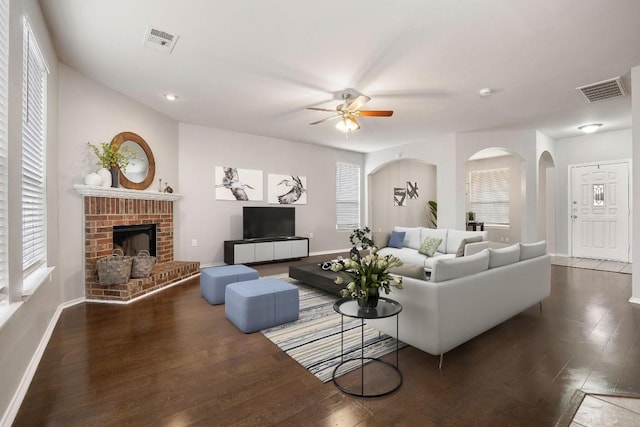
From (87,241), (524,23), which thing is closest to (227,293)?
(87,241)

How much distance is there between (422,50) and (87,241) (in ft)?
14.7

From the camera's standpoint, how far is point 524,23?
2652 mm

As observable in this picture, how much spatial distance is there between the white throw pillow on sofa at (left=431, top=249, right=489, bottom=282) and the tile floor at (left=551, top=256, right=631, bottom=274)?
4.89 metres

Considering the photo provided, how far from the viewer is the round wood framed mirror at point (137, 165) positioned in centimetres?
438

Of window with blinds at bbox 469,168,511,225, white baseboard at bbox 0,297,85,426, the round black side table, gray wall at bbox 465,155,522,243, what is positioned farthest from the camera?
window with blinds at bbox 469,168,511,225

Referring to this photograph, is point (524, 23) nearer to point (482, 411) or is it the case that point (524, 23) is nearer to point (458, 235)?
point (482, 411)

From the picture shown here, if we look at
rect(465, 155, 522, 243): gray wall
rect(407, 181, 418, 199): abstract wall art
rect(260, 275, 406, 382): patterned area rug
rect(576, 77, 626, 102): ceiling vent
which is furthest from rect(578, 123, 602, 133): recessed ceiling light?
rect(260, 275, 406, 382): patterned area rug

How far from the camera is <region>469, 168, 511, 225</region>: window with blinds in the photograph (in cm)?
829

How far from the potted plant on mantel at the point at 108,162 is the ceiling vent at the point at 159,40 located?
1615 millimetres

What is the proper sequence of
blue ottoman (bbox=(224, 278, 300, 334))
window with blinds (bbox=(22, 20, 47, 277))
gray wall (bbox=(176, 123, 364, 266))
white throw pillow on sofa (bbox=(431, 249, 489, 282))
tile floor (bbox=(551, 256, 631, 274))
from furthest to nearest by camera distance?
1. gray wall (bbox=(176, 123, 364, 266))
2. tile floor (bbox=(551, 256, 631, 274))
3. blue ottoman (bbox=(224, 278, 300, 334))
4. window with blinds (bbox=(22, 20, 47, 277))
5. white throw pillow on sofa (bbox=(431, 249, 489, 282))

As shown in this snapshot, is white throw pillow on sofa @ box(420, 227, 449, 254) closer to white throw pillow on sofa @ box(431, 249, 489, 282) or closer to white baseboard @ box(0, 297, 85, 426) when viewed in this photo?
white throw pillow on sofa @ box(431, 249, 489, 282)

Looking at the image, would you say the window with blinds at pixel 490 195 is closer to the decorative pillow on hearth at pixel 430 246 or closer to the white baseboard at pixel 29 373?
the decorative pillow on hearth at pixel 430 246

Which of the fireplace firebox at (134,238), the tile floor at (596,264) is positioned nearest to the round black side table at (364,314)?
the fireplace firebox at (134,238)

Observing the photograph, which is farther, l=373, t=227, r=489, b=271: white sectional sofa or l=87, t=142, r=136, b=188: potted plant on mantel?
l=373, t=227, r=489, b=271: white sectional sofa
